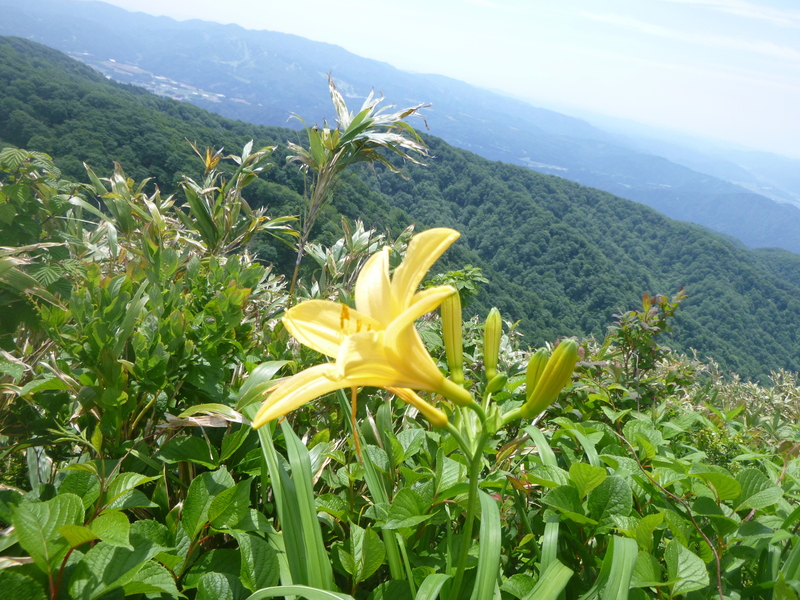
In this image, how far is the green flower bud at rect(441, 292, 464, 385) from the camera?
802 mm

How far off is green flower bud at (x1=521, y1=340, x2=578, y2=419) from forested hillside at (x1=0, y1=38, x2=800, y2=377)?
15.8 metres

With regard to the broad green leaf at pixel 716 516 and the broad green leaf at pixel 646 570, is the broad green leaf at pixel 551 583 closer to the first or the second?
the broad green leaf at pixel 646 570

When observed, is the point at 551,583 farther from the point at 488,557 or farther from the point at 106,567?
the point at 106,567

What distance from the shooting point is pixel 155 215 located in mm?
2742

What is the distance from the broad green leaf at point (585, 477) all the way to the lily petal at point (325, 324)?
609mm

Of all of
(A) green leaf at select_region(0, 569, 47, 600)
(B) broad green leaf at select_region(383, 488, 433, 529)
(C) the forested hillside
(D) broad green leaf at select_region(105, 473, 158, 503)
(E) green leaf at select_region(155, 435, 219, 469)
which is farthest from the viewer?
(C) the forested hillside

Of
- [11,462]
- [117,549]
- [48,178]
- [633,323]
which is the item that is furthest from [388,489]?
[633,323]

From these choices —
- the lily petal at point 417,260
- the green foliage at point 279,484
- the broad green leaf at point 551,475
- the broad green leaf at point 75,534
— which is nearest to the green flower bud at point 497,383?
the green foliage at point 279,484

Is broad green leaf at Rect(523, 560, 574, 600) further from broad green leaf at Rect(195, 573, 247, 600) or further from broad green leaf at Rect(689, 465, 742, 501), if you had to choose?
broad green leaf at Rect(195, 573, 247, 600)

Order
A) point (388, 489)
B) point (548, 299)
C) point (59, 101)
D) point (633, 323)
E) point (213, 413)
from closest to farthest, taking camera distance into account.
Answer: point (213, 413) < point (388, 489) < point (633, 323) < point (59, 101) < point (548, 299)

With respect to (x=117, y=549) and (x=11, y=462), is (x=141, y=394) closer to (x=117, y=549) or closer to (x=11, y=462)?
(x=11, y=462)

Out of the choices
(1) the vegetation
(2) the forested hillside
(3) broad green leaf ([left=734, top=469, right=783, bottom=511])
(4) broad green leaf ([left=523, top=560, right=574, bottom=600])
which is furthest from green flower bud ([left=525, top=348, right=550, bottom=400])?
(2) the forested hillside

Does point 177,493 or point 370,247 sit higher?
point 370,247

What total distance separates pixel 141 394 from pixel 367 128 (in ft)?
7.64
